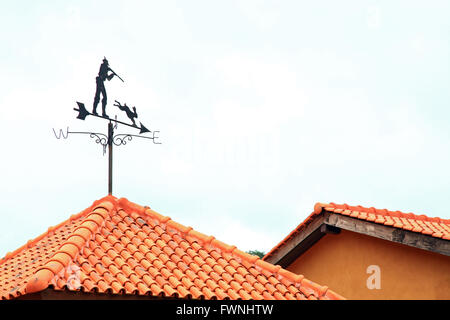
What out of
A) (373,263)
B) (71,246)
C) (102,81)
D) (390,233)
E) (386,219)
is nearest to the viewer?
(71,246)

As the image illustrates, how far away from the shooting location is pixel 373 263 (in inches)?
533

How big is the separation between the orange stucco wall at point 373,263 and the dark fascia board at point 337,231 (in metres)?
0.25

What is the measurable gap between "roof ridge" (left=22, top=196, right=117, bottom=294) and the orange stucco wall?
5.81 m

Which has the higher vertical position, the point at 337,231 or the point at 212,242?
the point at 212,242

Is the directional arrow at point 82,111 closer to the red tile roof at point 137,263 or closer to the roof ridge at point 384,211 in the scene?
the red tile roof at point 137,263

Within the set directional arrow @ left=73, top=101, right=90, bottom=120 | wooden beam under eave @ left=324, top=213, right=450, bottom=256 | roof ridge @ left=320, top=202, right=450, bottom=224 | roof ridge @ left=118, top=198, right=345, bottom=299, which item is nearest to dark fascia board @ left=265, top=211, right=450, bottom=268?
wooden beam under eave @ left=324, top=213, right=450, bottom=256

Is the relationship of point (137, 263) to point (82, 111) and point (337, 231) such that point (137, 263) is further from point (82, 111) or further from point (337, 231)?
point (337, 231)

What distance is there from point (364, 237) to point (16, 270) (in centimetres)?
719

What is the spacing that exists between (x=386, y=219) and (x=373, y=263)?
0.96 metres

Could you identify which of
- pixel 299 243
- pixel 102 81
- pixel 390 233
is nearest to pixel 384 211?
pixel 390 233
